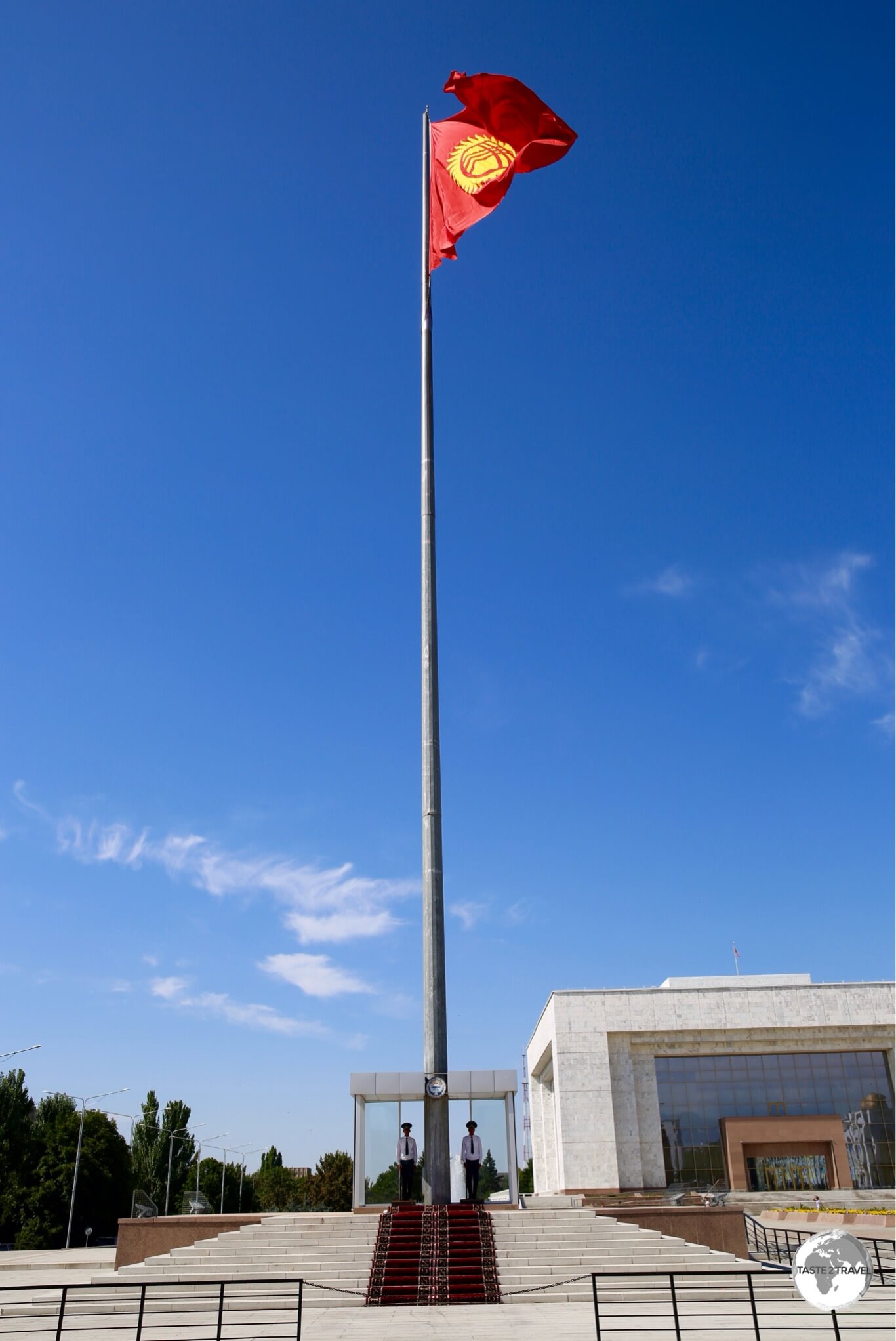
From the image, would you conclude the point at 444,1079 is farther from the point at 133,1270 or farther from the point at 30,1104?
the point at 30,1104

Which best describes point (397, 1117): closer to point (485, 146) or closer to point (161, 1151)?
point (485, 146)

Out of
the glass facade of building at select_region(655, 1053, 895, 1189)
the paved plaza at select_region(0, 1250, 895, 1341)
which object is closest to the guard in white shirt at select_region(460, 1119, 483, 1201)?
the paved plaza at select_region(0, 1250, 895, 1341)

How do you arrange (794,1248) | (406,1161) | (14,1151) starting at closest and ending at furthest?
(406,1161) < (794,1248) < (14,1151)

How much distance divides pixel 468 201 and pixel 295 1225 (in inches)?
881

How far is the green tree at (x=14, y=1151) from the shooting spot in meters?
58.1

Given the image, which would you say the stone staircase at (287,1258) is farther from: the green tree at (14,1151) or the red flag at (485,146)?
the green tree at (14,1151)

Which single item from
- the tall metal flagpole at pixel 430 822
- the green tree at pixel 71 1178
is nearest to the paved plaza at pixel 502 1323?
the tall metal flagpole at pixel 430 822

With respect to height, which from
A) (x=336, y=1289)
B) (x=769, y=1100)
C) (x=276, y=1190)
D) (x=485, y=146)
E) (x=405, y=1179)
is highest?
(x=485, y=146)

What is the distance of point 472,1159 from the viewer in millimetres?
20375

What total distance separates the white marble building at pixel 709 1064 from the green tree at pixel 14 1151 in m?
34.9

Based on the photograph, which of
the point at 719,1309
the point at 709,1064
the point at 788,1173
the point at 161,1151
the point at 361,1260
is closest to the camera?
the point at 719,1309

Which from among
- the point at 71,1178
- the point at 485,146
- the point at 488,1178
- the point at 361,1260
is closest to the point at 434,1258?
the point at 361,1260

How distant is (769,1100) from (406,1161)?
2881 cm

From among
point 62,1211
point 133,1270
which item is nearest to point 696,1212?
point 133,1270
